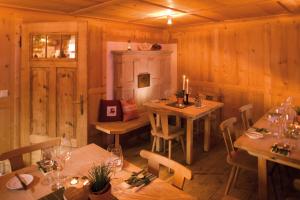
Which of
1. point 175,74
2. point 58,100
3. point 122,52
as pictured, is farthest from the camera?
point 175,74

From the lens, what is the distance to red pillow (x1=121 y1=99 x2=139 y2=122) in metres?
4.00

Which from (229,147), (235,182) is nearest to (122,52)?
(229,147)

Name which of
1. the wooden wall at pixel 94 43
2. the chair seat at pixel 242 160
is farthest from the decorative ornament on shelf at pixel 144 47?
the chair seat at pixel 242 160

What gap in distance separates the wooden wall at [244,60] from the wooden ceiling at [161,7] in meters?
0.38

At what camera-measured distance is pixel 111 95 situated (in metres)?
4.30

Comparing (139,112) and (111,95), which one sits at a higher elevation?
(111,95)

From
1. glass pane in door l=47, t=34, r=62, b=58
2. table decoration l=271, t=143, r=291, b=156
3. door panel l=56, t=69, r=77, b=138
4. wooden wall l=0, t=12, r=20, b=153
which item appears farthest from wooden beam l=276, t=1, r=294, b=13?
wooden wall l=0, t=12, r=20, b=153

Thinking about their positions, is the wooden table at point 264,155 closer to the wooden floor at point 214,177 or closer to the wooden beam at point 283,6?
the wooden floor at point 214,177

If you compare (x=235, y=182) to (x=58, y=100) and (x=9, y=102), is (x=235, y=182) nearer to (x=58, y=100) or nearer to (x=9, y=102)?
(x=58, y=100)

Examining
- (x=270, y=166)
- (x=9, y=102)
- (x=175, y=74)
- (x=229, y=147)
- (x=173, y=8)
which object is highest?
(x=173, y=8)

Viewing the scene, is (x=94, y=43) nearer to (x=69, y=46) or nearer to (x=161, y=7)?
(x=69, y=46)

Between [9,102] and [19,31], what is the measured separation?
39.3 inches

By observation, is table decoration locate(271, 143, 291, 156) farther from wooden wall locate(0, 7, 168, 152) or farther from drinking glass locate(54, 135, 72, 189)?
wooden wall locate(0, 7, 168, 152)

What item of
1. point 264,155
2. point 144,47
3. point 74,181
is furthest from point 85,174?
point 144,47
